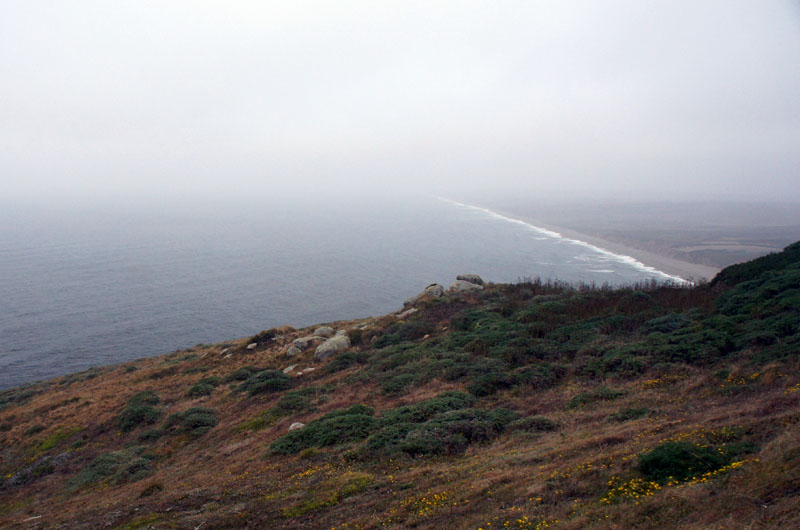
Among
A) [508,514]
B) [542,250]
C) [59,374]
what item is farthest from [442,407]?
[542,250]

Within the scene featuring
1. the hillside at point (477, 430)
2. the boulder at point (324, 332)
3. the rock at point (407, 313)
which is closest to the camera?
the hillside at point (477, 430)

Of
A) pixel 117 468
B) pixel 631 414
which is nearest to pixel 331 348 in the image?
pixel 117 468

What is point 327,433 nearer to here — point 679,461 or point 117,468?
point 117,468

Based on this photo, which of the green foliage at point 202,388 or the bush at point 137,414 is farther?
the green foliage at point 202,388

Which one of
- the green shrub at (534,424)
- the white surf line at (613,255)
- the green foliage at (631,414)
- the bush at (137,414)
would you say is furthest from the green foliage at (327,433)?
the white surf line at (613,255)

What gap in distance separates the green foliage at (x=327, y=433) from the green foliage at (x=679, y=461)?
906cm

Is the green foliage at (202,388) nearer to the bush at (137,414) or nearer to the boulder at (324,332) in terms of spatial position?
the bush at (137,414)

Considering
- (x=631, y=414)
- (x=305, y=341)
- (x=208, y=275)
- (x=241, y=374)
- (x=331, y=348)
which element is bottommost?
(x=208, y=275)

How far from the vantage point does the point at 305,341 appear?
33156 mm

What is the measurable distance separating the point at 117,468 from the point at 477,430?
15.2 metres

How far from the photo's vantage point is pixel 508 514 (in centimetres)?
792

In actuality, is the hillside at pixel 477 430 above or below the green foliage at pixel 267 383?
above

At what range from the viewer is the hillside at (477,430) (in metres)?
7.86

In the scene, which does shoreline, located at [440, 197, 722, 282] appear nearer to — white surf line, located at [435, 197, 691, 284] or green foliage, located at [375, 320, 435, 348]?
white surf line, located at [435, 197, 691, 284]
